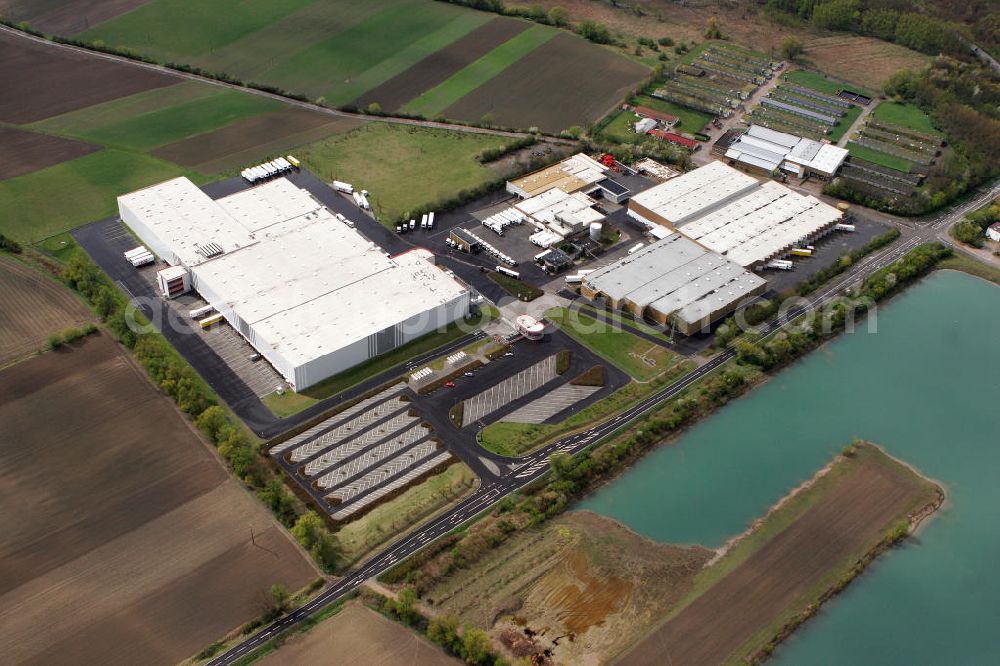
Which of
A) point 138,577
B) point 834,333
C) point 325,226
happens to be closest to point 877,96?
point 834,333

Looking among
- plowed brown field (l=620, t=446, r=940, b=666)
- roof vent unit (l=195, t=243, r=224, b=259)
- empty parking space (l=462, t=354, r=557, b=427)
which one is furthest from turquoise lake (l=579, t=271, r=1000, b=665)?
roof vent unit (l=195, t=243, r=224, b=259)

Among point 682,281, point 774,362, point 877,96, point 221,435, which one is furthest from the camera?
point 877,96

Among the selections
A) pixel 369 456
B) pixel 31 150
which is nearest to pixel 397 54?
pixel 31 150

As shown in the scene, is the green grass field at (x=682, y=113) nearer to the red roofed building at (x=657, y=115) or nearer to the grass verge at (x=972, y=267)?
the red roofed building at (x=657, y=115)

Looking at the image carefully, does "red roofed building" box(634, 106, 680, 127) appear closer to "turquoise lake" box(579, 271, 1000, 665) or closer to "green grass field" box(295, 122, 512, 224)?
"green grass field" box(295, 122, 512, 224)

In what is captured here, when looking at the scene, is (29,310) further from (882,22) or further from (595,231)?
(882,22)

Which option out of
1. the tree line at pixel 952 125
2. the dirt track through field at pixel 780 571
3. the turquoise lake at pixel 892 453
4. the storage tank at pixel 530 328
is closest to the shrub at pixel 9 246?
the storage tank at pixel 530 328

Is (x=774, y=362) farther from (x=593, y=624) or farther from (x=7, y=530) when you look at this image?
(x=7, y=530)
